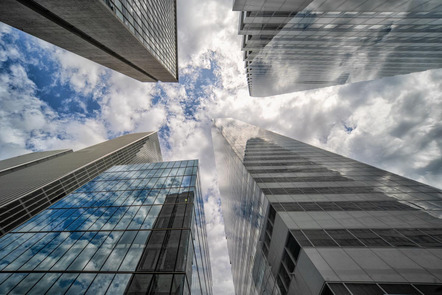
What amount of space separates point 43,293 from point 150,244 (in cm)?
642

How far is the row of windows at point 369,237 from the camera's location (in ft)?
40.2

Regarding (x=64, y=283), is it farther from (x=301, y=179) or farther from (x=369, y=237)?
(x=301, y=179)

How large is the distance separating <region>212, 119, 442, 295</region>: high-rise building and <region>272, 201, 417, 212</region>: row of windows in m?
0.09

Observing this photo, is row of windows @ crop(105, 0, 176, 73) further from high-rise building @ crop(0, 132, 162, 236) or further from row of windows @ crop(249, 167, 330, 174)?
high-rise building @ crop(0, 132, 162, 236)

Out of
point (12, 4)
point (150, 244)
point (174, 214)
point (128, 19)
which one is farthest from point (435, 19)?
point (12, 4)

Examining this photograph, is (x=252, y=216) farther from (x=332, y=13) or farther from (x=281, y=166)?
(x=332, y=13)

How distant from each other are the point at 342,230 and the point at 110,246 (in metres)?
19.9

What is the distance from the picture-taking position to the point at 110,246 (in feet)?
42.4

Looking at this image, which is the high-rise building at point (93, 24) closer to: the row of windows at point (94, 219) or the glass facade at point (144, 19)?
the glass facade at point (144, 19)

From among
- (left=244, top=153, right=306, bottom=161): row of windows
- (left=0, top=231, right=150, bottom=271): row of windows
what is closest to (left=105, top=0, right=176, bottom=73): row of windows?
(left=0, top=231, right=150, bottom=271): row of windows

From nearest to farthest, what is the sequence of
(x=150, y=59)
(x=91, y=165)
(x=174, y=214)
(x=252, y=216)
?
(x=174, y=214) < (x=252, y=216) < (x=150, y=59) < (x=91, y=165)

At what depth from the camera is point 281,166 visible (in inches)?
1035

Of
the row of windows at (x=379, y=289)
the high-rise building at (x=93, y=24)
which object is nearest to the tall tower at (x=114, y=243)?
the row of windows at (x=379, y=289)

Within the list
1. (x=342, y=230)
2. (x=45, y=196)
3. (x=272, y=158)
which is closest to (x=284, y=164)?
(x=272, y=158)
